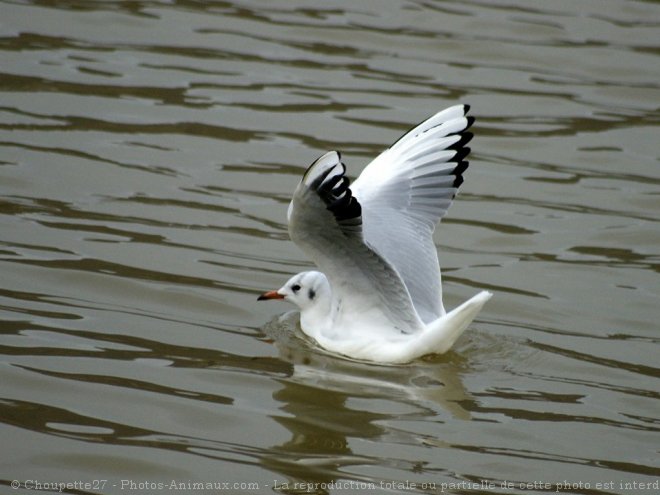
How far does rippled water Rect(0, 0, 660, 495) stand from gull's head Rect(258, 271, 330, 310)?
0.22 metres

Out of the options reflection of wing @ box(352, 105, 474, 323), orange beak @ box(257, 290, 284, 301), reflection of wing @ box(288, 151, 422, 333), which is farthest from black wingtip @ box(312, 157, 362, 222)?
orange beak @ box(257, 290, 284, 301)

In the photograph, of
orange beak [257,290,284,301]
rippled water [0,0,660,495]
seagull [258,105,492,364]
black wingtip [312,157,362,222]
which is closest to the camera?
rippled water [0,0,660,495]

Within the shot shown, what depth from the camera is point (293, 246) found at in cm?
864

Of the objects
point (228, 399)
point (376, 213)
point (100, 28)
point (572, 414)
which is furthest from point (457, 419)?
point (100, 28)

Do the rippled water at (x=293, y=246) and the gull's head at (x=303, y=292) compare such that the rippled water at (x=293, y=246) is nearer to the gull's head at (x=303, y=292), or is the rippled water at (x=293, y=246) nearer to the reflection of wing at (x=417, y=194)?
the gull's head at (x=303, y=292)

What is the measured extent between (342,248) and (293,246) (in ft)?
→ 7.08

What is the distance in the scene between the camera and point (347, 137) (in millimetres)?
10523

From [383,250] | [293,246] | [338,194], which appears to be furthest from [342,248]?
[293,246]

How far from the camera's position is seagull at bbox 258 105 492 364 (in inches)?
242

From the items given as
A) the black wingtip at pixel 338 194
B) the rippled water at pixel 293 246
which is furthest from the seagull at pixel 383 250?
the rippled water at pixel 293 246

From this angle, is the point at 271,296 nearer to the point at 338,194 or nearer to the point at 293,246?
the point at 293,246

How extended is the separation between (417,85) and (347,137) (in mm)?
1415

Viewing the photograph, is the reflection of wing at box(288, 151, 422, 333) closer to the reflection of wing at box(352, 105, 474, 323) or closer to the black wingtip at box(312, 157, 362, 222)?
the black wingtip at box(312, 157, 362, 222)

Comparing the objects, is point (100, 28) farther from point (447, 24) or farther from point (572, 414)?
point (572, 414)
